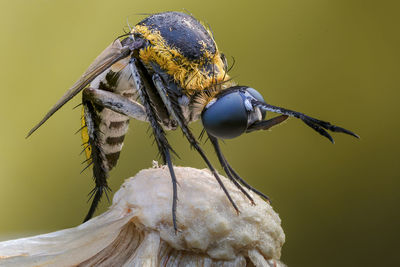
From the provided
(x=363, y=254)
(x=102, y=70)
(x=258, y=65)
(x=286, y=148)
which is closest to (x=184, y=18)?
(x=102, y=70)

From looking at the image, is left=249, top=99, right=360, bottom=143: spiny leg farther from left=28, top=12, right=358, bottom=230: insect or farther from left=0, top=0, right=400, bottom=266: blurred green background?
left=0, top=0, right=400, bottom=266: blurred green background

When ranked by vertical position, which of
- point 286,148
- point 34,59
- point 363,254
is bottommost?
point 363,254

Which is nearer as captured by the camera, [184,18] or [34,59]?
[184,18]

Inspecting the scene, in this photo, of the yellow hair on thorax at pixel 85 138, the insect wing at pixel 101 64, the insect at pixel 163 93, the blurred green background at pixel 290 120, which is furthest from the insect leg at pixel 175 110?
the blurred green background at pixel 290 120

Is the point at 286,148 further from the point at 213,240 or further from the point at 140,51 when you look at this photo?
the point at 213,240

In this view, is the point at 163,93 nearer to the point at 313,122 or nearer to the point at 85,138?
the point at 85,138

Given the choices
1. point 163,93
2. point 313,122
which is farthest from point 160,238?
point 163,93

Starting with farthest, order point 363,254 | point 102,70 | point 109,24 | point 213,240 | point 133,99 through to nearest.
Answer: point 109,24 → point 363,254 → point 133,99 → point 102,70 → point 213,240
